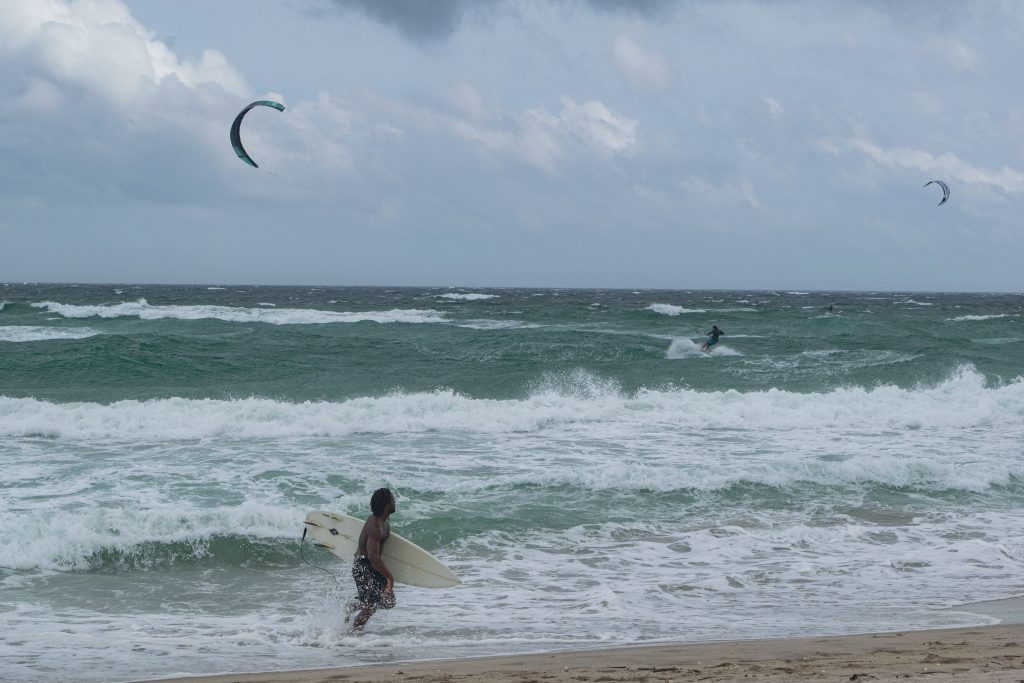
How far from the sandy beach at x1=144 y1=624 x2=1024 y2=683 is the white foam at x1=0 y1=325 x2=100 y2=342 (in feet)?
86.3

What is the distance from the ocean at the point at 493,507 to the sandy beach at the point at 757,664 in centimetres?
41

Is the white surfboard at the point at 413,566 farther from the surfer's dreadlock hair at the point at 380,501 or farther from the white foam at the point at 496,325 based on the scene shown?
the white foam at the point at 496,325

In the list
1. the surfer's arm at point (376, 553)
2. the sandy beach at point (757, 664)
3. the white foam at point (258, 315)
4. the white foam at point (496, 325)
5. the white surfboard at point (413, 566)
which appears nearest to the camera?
the sandy beach at point (757, 664)

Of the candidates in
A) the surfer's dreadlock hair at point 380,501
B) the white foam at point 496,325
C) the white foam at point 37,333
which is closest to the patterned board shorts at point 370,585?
the surfer's dreadlock hair at point 380,501

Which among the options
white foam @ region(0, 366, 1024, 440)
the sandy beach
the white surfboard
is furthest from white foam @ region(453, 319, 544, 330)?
the sandy beach

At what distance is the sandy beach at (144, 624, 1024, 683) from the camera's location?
16.4 ft

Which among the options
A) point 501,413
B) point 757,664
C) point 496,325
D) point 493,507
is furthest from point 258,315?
point 757,664

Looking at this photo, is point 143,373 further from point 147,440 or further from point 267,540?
point 267,540

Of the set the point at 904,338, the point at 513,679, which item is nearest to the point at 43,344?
the point at 513,679

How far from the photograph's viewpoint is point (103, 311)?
42.4 metres

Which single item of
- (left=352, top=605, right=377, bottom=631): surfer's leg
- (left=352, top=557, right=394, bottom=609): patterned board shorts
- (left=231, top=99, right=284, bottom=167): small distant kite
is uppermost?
(left=231, top=99, right=284, bottom=167): small distant kite

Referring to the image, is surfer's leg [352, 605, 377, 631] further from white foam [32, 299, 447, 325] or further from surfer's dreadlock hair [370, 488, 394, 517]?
white foam [32, 299, 447, 325]

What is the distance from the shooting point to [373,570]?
709cm

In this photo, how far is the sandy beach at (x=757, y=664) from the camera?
16.4 ft
